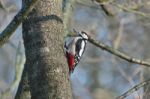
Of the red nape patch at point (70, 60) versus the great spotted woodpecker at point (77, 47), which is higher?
the red nape patch at point (70, 60)

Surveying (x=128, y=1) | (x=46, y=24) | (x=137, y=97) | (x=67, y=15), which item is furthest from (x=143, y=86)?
(x=128, y=1)

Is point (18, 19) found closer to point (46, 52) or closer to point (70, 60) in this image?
point (46, 52)

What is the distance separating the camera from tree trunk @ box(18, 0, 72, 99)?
3.02m

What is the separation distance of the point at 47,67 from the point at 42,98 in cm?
18

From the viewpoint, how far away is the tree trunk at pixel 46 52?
3.02 meters

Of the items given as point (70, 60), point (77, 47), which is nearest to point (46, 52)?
point (70, 60)

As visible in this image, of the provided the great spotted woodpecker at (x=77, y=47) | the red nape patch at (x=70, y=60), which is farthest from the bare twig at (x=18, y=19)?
the great spotted woodpecker at (x=77, y=47)

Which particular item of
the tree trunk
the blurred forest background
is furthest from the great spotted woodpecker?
the blurred forest background

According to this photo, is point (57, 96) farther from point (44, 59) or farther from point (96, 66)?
point (96, 66)

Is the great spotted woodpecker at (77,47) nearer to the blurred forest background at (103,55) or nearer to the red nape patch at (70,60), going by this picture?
the red nape patch at (70,60)

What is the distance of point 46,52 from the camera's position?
3.10 metres

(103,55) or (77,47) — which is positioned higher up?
(77,47)

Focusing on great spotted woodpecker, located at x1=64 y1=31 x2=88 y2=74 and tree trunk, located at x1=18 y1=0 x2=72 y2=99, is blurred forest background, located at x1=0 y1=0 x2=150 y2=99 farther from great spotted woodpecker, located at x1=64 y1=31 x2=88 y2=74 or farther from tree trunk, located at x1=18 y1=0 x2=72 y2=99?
tree trunk, located at x1=18 y1=0 x2=72 y2=99

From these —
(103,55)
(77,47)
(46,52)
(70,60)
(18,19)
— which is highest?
Result: (18,19)
